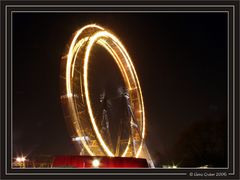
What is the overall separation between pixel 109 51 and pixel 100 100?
2.06 meters

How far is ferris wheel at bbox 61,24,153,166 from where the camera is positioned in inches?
404

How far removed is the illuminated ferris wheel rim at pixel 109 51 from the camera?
34.5ft

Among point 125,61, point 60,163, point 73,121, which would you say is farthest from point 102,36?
point 60,163

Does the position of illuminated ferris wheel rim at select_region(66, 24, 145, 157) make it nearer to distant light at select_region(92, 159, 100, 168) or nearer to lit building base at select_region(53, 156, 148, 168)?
lit building base at select_region(53, 156, 148, 168)

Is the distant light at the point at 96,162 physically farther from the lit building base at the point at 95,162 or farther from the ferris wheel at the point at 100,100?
the ferris wheel at the point at 100,100

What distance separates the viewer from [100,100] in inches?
480

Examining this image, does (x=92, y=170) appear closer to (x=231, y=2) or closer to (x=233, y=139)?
(x=233, y=139)

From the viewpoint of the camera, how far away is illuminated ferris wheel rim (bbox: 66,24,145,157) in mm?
10508

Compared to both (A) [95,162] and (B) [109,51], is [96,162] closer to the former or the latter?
(A) [95,162]

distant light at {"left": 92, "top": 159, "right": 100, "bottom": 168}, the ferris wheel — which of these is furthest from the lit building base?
the ferris wheel

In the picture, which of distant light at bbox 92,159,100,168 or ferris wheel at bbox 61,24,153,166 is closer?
distant light at bbox 92,159,100,168

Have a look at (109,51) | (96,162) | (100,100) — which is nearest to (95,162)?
(96,162)

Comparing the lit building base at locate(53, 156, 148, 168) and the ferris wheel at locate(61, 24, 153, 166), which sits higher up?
the ferris wheel at locate(61, 24, 153, 166)

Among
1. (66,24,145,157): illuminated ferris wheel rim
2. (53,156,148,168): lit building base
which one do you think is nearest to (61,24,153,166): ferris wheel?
(66,24,145,157): illuminated ferris wheel rim
